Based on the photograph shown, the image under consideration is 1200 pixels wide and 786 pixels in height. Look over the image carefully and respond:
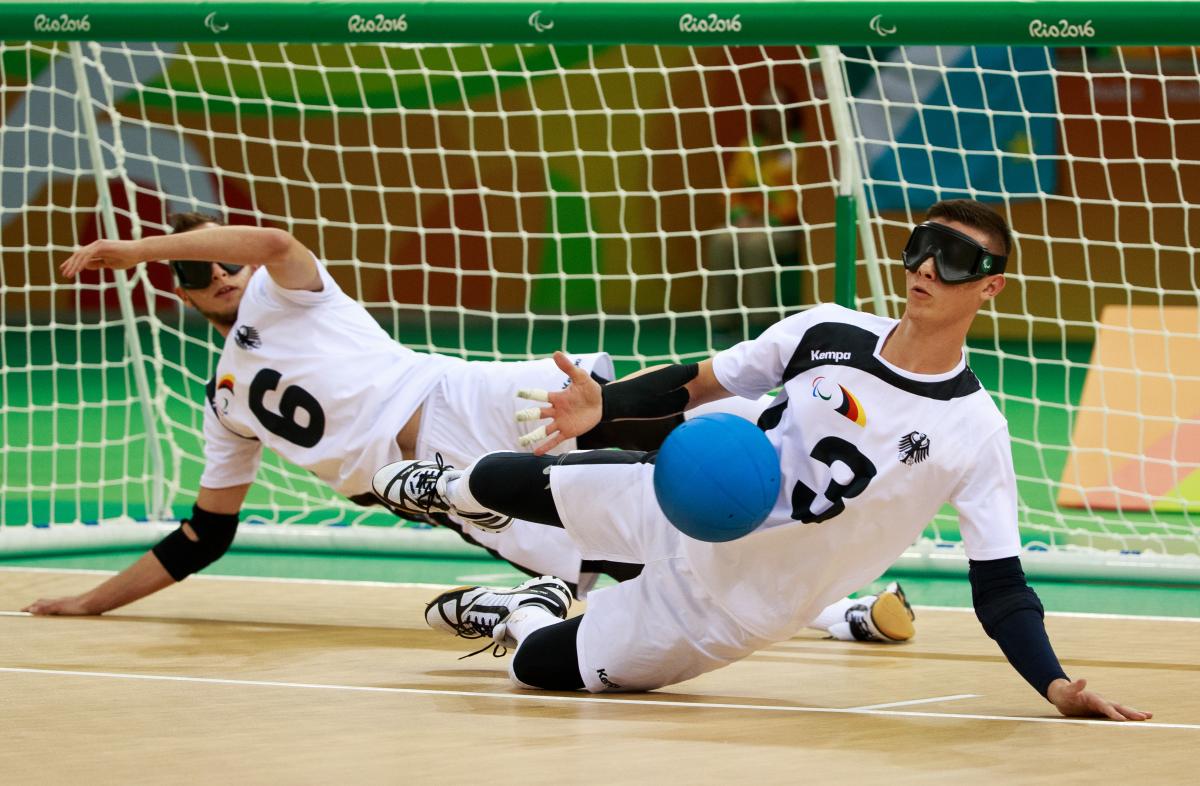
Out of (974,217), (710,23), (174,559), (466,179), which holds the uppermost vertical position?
(466,179)

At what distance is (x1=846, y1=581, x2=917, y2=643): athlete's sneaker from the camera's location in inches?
219

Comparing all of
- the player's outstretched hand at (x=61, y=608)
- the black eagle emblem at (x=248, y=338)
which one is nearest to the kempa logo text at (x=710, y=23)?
the black eagle emblem at (x=248, y=338)

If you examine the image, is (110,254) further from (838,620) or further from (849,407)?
(838,620)

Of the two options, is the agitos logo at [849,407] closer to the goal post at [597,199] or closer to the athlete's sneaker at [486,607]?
the athlete's sneaker at [486,607]

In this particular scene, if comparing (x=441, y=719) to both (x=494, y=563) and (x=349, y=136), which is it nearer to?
(x=494, y=563)

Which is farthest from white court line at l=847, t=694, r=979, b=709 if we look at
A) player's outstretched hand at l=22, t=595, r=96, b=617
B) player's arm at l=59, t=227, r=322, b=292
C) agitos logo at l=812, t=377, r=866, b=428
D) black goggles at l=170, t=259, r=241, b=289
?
player's outstretched hand at l=22, t=595, r=96, b=617

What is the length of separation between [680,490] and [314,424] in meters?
2.03

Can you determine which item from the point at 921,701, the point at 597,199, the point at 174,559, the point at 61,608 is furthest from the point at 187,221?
the point at 597,199

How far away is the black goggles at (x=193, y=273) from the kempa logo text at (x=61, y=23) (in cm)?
141

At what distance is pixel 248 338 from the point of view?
5.68 meters

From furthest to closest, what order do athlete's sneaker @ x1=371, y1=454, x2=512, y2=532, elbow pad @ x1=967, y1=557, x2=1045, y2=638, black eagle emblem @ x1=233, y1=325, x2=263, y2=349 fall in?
1. black eagle emblem @ x1=233, y1=325, x2=263, y2=349
2. athlete's sneaker @ x1=371, y1=454, x2=512, y2=532
3. elbow pad @ x1=967, y1=557, x2=1045, y2=638

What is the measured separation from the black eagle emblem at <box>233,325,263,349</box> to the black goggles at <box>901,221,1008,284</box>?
2461 millimetres

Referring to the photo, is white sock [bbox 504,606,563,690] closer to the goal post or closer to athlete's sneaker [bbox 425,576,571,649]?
athlete's sneaker [bbox 425,576,571,649]

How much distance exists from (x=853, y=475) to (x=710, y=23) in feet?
7.41
